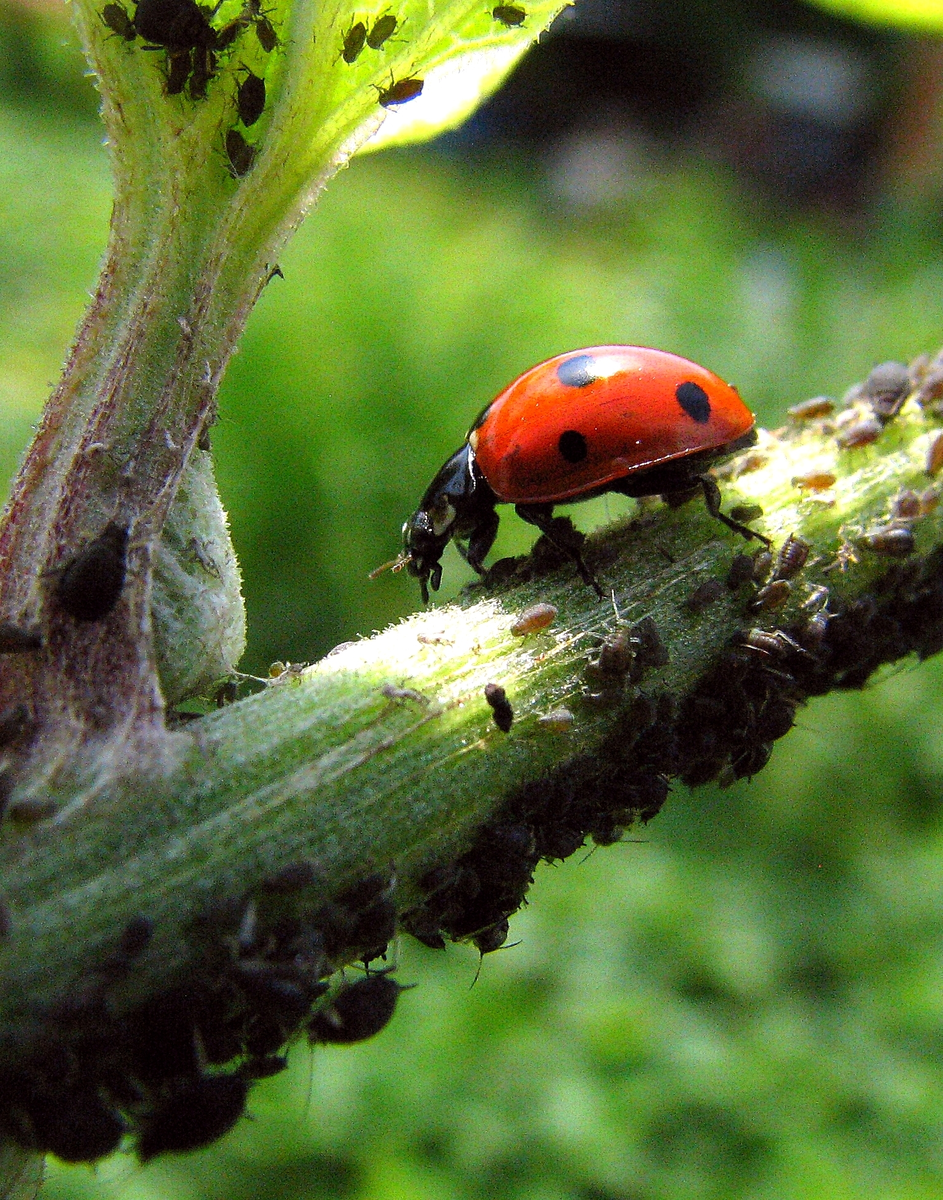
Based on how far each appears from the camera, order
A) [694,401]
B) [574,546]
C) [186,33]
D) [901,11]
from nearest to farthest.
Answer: [186,33] → [574,546] → [901,11] → [694,401]

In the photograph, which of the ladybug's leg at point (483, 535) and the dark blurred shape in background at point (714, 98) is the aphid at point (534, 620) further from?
the dark blurred shape in background at point (714, 98)

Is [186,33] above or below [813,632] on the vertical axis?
above

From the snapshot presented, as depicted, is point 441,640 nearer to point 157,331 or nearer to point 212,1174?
point 157,331

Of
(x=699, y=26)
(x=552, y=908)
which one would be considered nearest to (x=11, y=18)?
(x=699, y=26)

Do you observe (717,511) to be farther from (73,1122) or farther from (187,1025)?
(73,1122)

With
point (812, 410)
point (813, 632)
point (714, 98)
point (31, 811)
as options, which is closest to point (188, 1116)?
point (31, 811)

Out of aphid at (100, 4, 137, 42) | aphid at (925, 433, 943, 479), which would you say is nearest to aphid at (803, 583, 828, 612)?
aphid at (925, 433, 943, 479)

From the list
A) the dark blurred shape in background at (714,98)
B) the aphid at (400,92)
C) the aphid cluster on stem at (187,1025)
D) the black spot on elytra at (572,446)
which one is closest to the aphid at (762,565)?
the black spot on elytra at (572,446)
